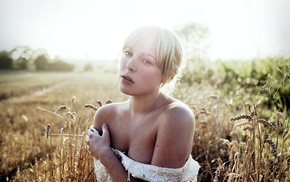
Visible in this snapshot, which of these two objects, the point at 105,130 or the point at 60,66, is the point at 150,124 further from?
the point at 60,66

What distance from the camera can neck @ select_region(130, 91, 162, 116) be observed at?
188 cm

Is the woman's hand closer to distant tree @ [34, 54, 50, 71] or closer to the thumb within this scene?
the thumb

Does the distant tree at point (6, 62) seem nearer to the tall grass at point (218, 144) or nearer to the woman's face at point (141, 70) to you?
the tall grass at point (218, 144)

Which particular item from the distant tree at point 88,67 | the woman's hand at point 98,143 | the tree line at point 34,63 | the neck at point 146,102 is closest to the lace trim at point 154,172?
the woman's hand at point 98,143

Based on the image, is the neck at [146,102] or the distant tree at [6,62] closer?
the neck at [146,102]

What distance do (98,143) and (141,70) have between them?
476 mm

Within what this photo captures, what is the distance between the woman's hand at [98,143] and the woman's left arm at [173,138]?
0.29 metres

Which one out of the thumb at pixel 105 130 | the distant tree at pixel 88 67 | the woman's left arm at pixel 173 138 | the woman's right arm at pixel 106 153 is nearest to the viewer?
the woman's left arm at pixel 173 138

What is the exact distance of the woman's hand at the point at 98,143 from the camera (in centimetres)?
185

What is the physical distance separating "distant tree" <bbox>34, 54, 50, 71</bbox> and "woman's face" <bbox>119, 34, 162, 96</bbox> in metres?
32.3

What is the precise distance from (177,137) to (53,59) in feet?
111

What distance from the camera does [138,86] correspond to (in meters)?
1.76

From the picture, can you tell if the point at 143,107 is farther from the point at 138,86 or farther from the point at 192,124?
the point at 192,124

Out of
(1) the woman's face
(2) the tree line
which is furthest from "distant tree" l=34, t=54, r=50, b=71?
(1) the woman's face
